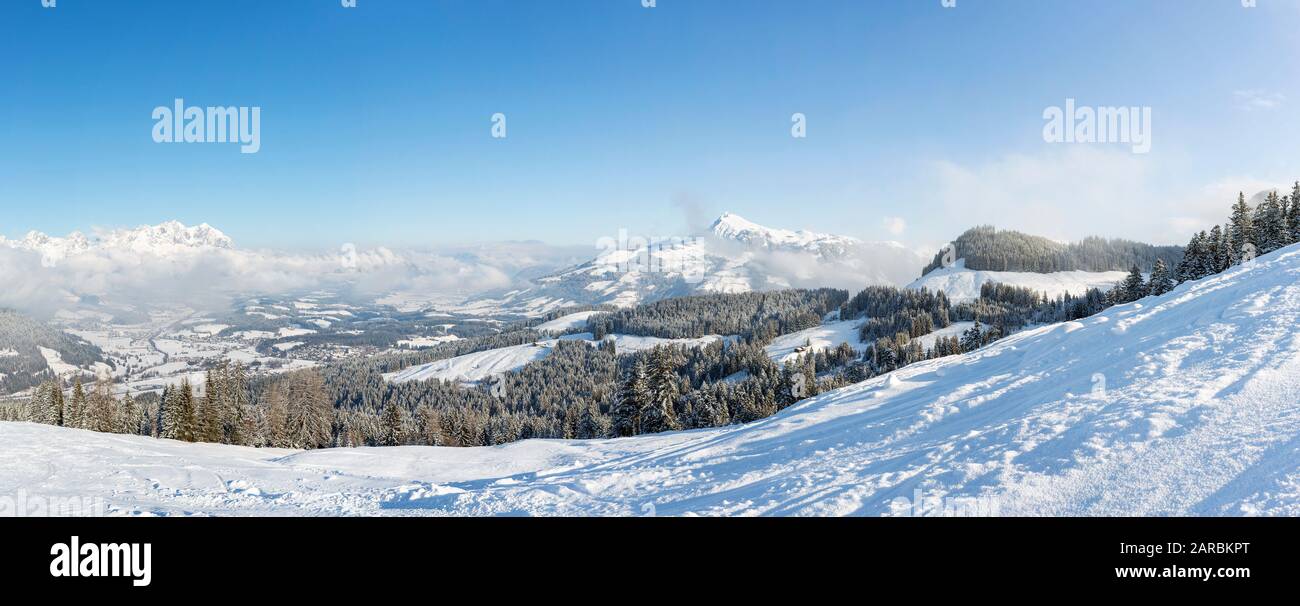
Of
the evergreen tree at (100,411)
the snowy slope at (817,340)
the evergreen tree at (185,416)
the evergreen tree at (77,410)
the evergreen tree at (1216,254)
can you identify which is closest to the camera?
the evergreen tree at (185,416)

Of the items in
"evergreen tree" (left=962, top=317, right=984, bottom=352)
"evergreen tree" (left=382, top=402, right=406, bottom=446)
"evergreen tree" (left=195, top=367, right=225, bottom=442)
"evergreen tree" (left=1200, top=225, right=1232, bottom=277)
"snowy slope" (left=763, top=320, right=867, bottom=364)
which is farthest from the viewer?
"snowy slope" (left=763, top=320, right=867, bottom=364)

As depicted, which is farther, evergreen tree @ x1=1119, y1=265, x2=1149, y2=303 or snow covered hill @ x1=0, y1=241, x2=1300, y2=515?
evergreen tree @ x1=1119, y1=265, x2=1149, y2=303

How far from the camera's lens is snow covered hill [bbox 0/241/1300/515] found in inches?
342

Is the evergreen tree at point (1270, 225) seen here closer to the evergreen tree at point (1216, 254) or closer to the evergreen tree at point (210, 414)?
the evergreen tree at point (1216, 254)

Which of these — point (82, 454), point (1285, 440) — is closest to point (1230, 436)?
point (1285, 440)

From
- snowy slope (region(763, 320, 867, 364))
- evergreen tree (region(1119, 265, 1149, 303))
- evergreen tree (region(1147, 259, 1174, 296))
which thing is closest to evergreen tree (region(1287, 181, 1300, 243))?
evergreen tree (region(1147, 259, 1174, 296))

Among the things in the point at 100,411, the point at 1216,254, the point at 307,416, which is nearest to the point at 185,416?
the point at 307,416

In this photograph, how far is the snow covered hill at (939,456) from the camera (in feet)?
28.5

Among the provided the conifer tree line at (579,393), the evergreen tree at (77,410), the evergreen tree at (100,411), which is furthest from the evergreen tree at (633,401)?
the evergreen tree at (77,410)

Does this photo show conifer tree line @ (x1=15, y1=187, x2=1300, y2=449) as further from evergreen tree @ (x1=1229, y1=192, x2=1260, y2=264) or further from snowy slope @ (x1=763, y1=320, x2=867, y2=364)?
snowy slope @ (x1=763, y1=320, x2=867, y2=364)
